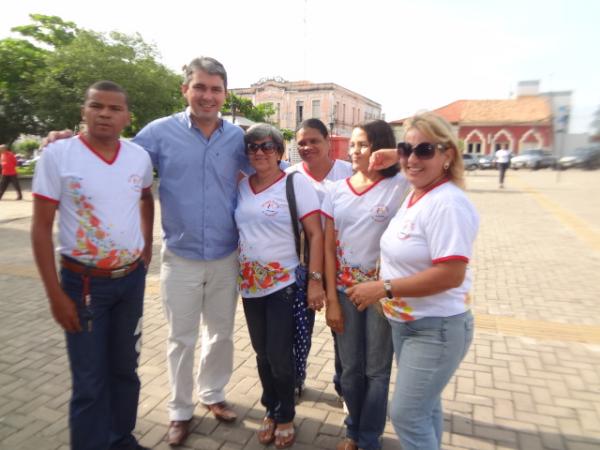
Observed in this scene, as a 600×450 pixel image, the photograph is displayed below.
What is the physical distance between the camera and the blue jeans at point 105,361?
7.11 feet

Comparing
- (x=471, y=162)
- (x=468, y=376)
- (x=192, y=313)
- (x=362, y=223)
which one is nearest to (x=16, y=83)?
(x=192, y=313)

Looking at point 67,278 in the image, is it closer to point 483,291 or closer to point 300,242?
point 300,242

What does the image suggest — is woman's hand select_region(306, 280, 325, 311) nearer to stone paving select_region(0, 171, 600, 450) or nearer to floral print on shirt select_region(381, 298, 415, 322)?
floral print on shirt select_region(381, 298, 415, 322)

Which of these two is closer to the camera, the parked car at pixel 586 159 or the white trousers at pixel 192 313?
the white trousers at pixel 192 313

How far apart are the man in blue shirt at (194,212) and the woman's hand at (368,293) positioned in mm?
962

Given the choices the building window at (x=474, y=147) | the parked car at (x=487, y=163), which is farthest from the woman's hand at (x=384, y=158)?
the building window at (x=474, y=147)

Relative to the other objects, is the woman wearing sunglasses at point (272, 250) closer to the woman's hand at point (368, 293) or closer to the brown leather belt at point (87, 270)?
the woman's hand at point (368, 293)

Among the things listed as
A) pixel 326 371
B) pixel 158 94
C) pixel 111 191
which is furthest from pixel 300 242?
pixel 158 94

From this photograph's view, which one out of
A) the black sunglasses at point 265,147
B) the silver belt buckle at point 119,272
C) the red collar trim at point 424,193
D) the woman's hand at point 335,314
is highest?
the black sunglasses at point 265,147

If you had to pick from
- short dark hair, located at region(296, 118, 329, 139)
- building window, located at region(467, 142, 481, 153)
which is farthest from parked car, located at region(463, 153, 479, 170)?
short dark hair, located at region(296, 118, 329, 139)

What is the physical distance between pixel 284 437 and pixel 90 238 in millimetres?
1636

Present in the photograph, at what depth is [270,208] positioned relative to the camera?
7.97 feet

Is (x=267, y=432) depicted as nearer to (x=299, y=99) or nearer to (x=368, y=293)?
(x=368, y=293)

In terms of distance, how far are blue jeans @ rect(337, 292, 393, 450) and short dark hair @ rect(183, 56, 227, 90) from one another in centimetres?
147
